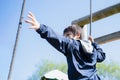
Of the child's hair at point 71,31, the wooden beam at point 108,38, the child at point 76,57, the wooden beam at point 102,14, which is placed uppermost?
the wooden beam at point 102,14

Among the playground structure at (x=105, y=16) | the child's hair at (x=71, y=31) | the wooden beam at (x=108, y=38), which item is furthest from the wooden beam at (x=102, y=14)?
the child's hair at (x=71, y=31)

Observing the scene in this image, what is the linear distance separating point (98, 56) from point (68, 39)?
1.48 ft

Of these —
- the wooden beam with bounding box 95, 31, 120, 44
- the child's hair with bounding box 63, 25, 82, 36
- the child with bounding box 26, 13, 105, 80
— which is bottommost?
the child with bounding box 26, 13, 105, 80

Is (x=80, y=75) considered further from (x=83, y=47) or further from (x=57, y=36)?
(x=57, y=36)

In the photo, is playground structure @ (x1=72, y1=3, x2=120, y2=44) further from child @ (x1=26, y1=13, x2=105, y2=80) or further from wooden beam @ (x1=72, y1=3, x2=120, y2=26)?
child @ (x1=26, y1=13, x2=105, y2=80)

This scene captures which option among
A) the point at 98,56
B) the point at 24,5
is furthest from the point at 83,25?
the point at 98,56

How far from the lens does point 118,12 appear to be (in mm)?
4430

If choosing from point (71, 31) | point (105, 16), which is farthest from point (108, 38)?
point (71, 31)

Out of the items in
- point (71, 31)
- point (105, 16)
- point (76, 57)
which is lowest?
point (76, 57)

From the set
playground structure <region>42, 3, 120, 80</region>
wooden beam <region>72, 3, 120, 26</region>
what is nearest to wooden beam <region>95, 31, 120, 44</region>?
playground structure <region>42, 3, 120, 80</region>

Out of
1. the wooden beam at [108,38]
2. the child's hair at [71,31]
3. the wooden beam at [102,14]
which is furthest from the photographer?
the wooden beam at [108,38]

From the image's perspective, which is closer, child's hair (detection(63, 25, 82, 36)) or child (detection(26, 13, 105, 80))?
child (detection(26, 13, 105, 80))

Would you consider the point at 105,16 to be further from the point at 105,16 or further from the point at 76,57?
the point at 76,57

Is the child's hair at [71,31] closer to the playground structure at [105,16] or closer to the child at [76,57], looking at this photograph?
the child at [76,57]
